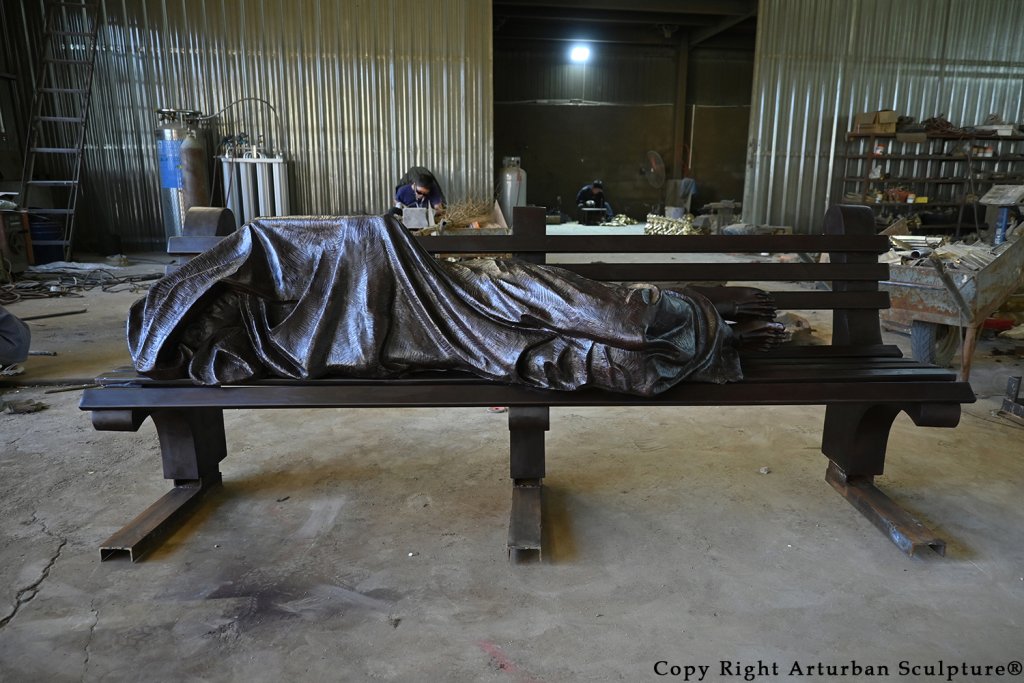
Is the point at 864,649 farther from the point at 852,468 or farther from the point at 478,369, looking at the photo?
the point at 478,369

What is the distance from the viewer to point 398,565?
2180 mm

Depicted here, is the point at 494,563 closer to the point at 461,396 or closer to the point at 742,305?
the point at 461,396

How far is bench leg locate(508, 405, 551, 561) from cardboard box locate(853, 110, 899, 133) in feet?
34.2

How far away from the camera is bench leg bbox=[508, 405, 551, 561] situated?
2.20 m

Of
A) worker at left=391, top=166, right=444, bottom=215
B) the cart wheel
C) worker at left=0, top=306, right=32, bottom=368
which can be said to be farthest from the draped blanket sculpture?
worker at left=391, top=166, right=444, bottom=215

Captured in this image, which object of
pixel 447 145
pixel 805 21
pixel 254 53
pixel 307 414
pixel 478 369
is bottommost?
pixel 307 414

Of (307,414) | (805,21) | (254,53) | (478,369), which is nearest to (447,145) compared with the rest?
(254,53)

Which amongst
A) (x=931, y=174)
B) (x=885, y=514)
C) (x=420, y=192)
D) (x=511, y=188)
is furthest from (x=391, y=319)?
(x=931, y=174)

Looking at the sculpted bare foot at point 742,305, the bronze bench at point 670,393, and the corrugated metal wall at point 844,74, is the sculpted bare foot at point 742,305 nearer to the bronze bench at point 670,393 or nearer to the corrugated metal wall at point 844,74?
the bronze bench at point 670,393

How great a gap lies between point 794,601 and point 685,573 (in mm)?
330

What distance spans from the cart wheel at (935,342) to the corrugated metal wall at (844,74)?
6929 mm

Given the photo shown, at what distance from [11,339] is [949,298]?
556 centimetres

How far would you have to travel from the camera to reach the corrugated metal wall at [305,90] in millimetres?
9766

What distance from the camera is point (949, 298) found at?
4.02 m
